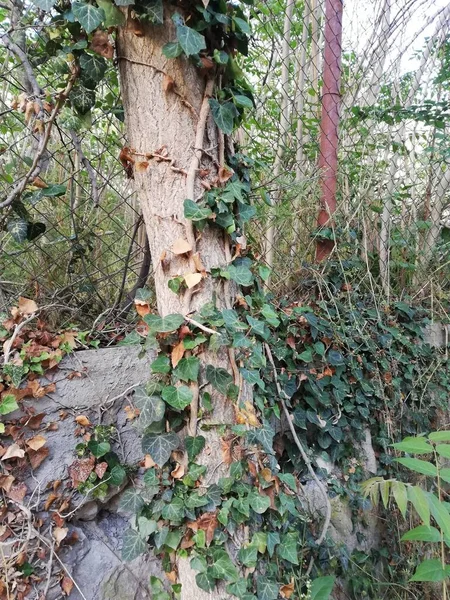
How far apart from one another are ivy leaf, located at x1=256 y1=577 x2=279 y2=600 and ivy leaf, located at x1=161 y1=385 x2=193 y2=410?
539 millimetres

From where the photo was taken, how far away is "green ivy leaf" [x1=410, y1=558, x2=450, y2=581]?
1071mm

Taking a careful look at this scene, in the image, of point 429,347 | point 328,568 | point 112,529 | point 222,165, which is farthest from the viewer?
point 429,347

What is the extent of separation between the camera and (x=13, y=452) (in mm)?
1135

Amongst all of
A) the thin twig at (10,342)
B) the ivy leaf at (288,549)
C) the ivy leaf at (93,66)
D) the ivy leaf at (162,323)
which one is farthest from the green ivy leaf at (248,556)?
the ivy leaf at (93,66)

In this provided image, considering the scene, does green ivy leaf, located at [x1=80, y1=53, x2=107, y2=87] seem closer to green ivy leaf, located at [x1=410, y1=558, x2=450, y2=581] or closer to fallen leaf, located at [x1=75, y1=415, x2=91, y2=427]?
fallen leaf, located at [x1=75, y1=415, x2=91, y2=427]

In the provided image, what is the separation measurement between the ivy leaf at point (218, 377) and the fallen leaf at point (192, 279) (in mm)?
224

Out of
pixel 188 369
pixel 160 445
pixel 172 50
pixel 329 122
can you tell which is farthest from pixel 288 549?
pixel 329 122

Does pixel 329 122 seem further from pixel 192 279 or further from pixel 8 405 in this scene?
pixel 8 405

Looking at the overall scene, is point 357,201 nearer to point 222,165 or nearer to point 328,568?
point 222,165

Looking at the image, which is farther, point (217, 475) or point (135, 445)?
point (135, 445)

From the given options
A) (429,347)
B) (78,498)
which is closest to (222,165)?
(78,498)

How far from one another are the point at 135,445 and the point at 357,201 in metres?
1.62

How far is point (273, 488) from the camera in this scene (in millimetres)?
1150

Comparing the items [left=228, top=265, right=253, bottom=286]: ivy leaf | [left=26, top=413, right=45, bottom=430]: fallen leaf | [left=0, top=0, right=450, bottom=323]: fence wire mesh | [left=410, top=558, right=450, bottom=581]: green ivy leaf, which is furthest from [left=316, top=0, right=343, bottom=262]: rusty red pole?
[left=26, top=413, right=45, bottom=430]: fallen leaf
